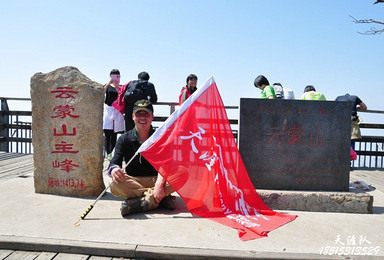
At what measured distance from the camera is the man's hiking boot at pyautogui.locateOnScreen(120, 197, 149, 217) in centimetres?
329

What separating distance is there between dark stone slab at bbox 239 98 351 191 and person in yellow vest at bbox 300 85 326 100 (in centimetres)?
130

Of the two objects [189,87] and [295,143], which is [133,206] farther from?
[189,87]

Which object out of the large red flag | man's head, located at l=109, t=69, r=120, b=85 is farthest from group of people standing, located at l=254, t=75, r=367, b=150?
man's head, located at l=109, t=69, r=120, b=85

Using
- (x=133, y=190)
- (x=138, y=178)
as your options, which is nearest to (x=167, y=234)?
(x=133, y=190)

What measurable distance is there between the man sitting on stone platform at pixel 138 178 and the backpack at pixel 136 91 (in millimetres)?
1714

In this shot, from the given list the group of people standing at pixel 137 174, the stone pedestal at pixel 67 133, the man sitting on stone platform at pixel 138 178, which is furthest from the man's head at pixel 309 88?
the stone pedestal at pixel 67 133

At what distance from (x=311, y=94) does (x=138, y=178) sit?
12.1 feet

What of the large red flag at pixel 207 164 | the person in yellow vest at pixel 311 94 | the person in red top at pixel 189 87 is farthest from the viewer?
the person in red top at pixel 189 87

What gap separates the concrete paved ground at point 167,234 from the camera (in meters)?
2.56

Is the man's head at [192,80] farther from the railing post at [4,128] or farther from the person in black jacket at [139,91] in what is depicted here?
the railing post at [4,128]

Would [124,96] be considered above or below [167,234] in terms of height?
above

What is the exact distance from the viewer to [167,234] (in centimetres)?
286

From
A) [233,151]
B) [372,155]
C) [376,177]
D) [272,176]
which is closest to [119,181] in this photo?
[233,151]

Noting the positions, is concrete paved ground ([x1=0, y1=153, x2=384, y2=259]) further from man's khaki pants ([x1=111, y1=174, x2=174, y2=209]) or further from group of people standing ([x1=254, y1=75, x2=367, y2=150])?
group of people standing ([x1=254, y1=75, x2=367, y2=150])
